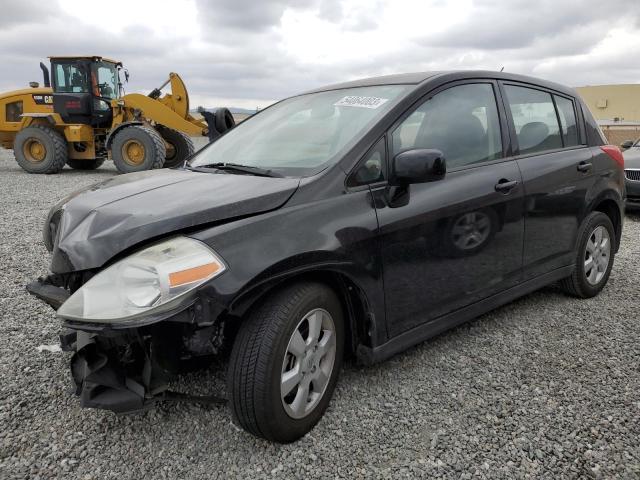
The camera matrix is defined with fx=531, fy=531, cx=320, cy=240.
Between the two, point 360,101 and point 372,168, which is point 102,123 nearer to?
point 360,101

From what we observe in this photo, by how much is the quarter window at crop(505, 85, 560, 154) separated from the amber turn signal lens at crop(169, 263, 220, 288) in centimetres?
232

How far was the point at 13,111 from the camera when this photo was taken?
49.5 feet

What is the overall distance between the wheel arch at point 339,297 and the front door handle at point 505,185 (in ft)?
3.93

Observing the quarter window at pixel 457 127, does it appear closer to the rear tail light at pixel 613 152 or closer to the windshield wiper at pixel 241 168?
the windshield wiper at pixel 241 168

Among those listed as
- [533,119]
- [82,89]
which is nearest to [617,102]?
[82,89]

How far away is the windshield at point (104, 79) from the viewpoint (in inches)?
512

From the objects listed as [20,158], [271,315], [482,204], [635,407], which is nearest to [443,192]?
[482,204]

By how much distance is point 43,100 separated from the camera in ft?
49.0

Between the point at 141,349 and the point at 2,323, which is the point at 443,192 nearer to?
the point at 141,349

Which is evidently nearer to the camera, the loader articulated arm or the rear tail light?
the rear tail light

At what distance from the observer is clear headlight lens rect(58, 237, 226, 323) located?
1969 millimetres

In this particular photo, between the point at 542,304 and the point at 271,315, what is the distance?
2.64m

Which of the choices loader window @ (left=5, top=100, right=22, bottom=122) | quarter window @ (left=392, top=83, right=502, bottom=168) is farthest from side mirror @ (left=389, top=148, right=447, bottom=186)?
loader window @ (left=5, top=100, right=22, bottom=122)

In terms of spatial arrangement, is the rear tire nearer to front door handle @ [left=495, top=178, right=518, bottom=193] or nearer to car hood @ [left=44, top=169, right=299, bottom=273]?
front door handle @ [left=495, top=178, right=518, bottom=193]
